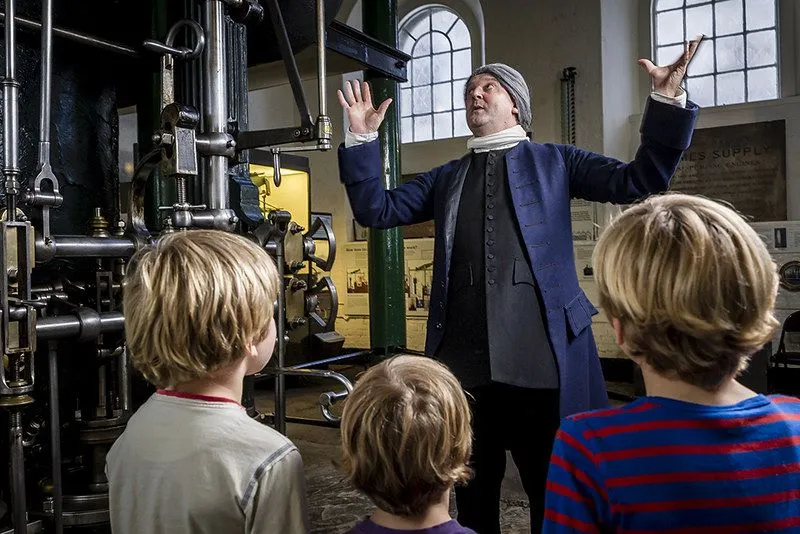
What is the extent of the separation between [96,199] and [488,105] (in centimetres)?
127

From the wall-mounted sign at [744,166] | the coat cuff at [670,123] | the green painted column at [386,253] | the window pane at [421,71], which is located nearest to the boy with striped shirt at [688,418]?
the coat cuff at [670,123]

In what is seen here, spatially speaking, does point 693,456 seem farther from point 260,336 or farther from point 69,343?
point 69,343

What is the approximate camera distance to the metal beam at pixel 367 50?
3143 millimetres

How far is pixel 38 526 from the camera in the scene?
1744 mm

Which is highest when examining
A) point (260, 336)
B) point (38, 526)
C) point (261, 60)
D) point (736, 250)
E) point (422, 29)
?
point (422, 29)

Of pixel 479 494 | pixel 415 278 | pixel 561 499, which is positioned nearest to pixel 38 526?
pixel 479 494

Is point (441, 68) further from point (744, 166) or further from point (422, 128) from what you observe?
point (744, 166)

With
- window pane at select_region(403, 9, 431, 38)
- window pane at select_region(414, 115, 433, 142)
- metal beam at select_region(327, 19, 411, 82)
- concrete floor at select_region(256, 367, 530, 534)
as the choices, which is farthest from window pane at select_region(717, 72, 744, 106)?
concrete floor at select_region(256, 367, 530, 534)

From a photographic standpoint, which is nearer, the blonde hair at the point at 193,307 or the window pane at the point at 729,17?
the blonde hair at the point at 193,307

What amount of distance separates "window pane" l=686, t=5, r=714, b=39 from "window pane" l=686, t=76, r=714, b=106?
358 mm

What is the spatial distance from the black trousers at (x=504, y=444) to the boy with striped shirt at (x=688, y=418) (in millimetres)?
842

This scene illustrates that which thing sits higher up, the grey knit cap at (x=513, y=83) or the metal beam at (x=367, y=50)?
the metal beam at (x=367, y=50)

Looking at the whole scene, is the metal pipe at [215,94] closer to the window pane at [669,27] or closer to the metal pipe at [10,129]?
the metal pipe at [10,129]

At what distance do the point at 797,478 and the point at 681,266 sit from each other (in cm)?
26
